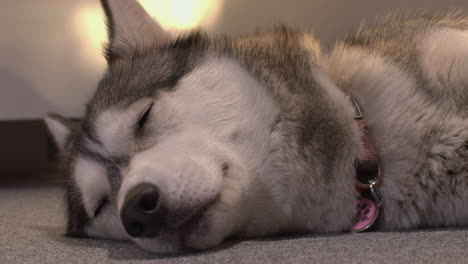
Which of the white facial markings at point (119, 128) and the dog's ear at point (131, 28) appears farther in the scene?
the dog's ear at point (131, 28)

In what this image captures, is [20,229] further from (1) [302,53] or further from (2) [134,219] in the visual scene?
(1) [302,53]

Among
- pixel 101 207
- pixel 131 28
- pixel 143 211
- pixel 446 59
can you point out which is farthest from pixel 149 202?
pixel 446 59

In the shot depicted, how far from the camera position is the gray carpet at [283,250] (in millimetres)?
1175

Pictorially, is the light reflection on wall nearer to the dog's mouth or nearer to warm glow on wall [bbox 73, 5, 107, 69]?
warm glow on wall [bbox 73, 5, 107, 69]

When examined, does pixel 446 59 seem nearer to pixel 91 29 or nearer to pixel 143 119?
pixel 143 119

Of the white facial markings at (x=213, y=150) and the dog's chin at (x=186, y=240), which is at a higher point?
the white facial markings at (x=213, y=150)

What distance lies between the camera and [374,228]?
4.93ft

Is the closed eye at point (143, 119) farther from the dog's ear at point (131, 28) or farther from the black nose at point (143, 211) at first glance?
the dog's ear at point (131, 28)

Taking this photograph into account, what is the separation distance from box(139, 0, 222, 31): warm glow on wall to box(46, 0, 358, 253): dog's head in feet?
4.38

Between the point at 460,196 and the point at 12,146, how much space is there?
155 inches

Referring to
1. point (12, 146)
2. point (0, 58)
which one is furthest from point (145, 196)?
point (12, 146)

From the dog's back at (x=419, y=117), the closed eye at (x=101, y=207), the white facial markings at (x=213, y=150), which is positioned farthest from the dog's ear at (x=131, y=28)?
the dog's back at (x=419, y=117)

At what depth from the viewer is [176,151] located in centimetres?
138

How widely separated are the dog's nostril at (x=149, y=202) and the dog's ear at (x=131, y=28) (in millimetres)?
699
